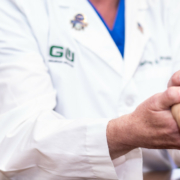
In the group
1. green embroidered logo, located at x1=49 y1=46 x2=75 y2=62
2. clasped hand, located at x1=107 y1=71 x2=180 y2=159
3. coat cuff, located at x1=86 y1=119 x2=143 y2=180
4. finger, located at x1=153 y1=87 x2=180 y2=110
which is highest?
green embroidered logo, located at x1=49 y1=46 x2=75 y2=62

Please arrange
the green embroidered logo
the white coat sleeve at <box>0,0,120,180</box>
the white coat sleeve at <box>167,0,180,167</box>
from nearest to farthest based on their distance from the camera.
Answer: the white coat sleeve at <box>0,0,120,180</box>
the green embroidered logo
the white coat sleeve at <box>167,0,180,167</box>

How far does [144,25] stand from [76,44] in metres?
0.24

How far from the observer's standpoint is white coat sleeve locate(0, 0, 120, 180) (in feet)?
1.51

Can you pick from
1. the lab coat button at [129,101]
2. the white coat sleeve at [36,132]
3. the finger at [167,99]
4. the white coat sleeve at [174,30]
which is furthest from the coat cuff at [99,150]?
the white coat sleeve at [174,30]

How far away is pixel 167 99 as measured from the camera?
1.21 feet

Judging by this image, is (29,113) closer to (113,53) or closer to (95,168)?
(95,168)

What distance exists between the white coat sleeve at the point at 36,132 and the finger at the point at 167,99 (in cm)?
11

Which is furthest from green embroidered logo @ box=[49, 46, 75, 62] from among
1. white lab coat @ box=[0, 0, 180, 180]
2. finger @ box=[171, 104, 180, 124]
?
finger @ box=[171, 104, 180, 124]

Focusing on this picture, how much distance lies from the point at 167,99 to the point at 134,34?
0.42 m

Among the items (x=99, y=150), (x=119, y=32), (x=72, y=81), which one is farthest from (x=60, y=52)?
(x=99, y=150)

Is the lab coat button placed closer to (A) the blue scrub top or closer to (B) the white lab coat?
(B) the white lab coat

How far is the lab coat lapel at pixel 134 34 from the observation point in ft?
2.30

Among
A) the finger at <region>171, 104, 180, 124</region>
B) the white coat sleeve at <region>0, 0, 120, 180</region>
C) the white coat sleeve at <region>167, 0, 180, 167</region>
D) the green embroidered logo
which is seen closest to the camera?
the finger at <region>171, 104, 180, 124</region>

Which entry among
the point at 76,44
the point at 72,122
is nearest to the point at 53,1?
the point at 76,44
